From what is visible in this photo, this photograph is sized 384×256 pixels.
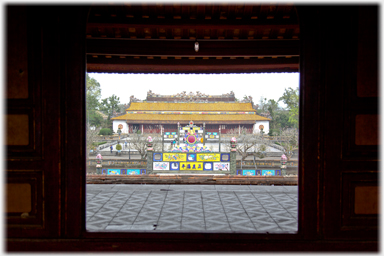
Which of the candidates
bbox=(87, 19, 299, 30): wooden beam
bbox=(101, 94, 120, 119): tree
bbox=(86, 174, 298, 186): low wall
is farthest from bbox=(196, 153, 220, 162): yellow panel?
bbox=(101, 94, 120, 119): tree

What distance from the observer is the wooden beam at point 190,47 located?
3.77m

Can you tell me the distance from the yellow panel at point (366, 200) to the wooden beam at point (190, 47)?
2.47 meters

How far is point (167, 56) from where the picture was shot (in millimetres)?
4180

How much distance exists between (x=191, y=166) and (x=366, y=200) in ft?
18.3

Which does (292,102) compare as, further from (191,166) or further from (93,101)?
(93,101)

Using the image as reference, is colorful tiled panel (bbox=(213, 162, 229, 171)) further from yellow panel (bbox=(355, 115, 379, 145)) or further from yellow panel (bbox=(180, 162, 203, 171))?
yellow panel (bbox=(355, 115, 379, 145))

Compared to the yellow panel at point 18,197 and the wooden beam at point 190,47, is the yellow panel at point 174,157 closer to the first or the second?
the wooden beam at point 190,47

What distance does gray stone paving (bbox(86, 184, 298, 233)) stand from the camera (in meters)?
2.66

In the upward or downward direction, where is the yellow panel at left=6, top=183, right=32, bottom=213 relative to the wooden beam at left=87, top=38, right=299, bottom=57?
downward

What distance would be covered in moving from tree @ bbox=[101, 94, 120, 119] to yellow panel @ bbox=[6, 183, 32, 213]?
1964 centimetres

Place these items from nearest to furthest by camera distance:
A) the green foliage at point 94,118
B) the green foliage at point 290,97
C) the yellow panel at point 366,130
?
the yellow panel at point 366,130
the green foliage at point 94,118
the green foliage at point 290,97

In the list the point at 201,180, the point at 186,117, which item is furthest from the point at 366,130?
the point at 186,117

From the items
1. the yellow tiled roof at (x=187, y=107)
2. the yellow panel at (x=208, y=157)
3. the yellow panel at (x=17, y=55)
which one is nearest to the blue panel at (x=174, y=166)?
the yellow panel at (x=208, y=157)

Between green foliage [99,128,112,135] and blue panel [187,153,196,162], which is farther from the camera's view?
green foliage [99,128,112,135]
